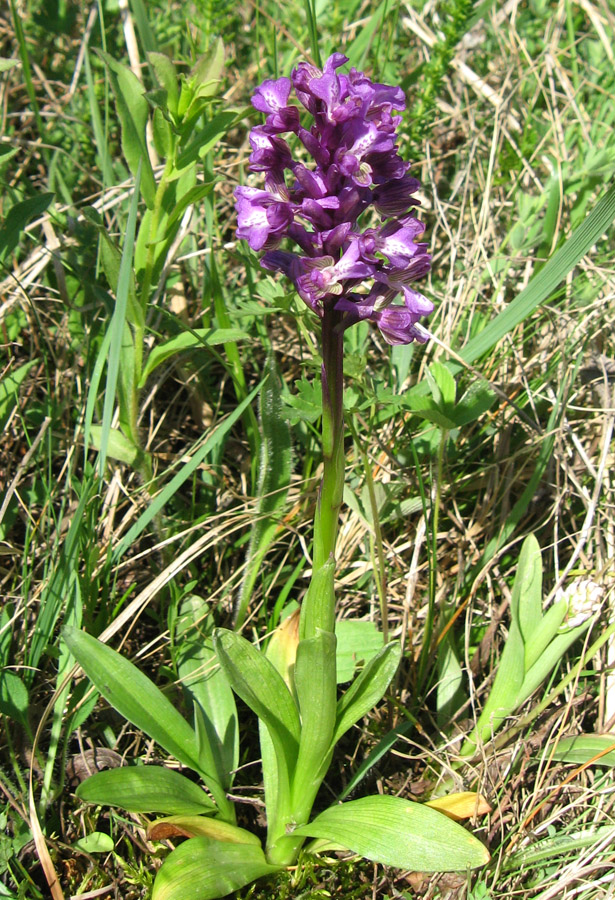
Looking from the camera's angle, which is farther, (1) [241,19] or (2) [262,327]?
(1) [241,19]

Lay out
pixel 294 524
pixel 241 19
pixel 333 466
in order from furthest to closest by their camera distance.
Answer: pixel 241 19 < pixel 294 524 < pixel 333 466

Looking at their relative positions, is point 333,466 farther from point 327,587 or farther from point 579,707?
point 579,707

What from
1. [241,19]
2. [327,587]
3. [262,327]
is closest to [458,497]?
[262,327]

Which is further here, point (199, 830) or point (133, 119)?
point (133, 119)

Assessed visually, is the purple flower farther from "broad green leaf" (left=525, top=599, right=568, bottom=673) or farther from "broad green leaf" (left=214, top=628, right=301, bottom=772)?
"broad green leaf" (left=525, top=599, right=568, bottom=673)

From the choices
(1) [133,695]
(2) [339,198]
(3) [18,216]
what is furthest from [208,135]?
(1) [133,695]

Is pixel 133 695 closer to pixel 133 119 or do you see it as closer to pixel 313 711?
pixel 313 711

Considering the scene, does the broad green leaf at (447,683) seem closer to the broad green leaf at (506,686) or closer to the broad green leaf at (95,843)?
the broad green leaf at (506,686)
